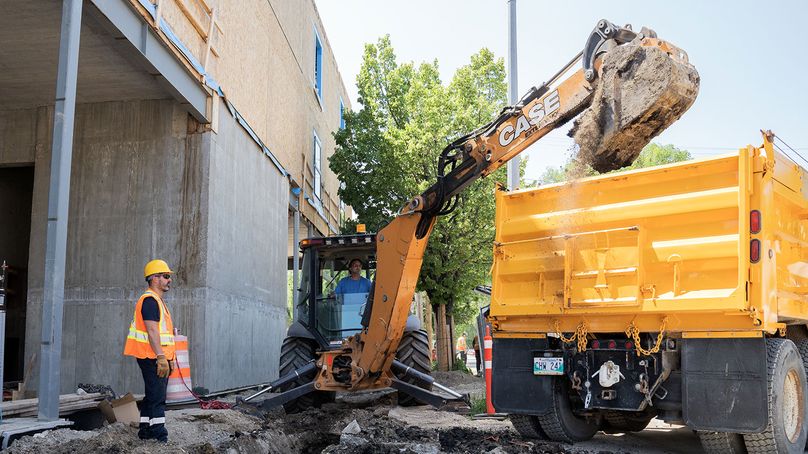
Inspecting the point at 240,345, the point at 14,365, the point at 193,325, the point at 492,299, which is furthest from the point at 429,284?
the point at 492,299

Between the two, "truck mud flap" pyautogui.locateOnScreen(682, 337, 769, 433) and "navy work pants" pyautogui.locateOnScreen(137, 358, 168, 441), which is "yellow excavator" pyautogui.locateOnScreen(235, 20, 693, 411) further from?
"navy work pants" pyautogui.locateOnScreen(137, 358, 168, 441)

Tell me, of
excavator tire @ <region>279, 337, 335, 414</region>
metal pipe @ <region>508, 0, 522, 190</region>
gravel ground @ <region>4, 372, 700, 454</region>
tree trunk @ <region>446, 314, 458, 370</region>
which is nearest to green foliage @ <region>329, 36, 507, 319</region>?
tree trunk @ <region>446, 314, 458, 370</region>

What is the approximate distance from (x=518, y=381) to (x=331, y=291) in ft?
13.5

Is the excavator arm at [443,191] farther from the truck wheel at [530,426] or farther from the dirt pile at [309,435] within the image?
the truck wheel at [530,426]

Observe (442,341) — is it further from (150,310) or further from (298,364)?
(150,310)

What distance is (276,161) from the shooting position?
1609 centimetres

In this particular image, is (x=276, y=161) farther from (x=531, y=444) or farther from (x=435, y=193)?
(x=531, y=444)

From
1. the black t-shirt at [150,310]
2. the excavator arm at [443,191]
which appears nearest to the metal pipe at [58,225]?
the black t-shirt at [150,310]

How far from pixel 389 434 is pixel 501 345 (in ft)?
4.46

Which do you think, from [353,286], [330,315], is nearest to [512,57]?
[353,286]

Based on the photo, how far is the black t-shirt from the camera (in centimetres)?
653

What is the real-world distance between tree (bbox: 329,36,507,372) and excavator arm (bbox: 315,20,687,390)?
8017mm

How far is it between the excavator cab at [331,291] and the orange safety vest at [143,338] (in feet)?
11.3

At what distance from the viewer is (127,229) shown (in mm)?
11102
